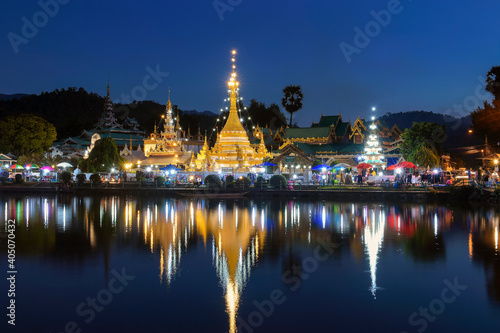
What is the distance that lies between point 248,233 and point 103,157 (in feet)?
119

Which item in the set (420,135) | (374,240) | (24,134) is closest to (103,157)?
(24,134)

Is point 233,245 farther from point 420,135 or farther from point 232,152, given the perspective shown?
point 420,135

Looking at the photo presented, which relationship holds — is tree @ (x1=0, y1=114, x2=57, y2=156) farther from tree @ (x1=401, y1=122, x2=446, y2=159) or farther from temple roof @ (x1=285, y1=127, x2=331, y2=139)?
tree @ (x1=401, y1=122, x2=446, y2=159)

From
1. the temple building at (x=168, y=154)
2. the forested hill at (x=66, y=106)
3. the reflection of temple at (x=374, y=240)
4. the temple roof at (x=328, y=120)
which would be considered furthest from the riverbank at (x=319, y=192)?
the forested hill at (x=66, y=106)

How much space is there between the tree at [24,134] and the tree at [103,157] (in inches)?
802

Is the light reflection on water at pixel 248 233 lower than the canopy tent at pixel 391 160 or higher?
lower

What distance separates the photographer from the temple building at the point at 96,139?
76.6m

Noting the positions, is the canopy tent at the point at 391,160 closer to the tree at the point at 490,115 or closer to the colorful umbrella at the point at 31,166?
the tree at the point at 490,115

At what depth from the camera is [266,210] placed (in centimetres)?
2852

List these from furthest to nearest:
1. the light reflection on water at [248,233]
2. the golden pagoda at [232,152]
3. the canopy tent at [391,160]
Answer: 1. the canopy tent at [391,160]
2. the golden pagoda at [232,152]
3. the light reflection on water at [248,233]

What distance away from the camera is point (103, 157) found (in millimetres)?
52719

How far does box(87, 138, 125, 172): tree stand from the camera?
5266 cm

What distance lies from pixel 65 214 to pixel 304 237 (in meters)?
13.6

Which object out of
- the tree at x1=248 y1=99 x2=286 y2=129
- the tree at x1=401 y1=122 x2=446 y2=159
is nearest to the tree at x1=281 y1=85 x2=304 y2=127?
the tree at x1=248 y1=99 x2=286 y2=129
